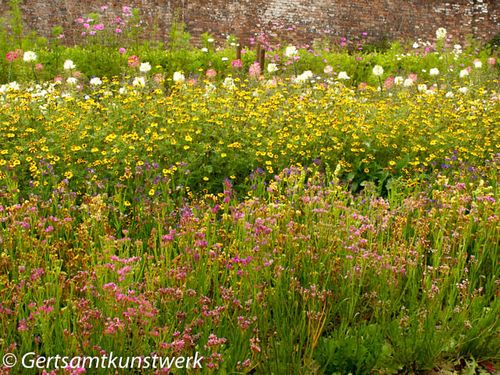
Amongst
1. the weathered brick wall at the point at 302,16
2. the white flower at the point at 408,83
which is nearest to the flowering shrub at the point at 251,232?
the white flower at the point at 408,83

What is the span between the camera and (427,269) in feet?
11.3

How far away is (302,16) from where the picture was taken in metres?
18.6

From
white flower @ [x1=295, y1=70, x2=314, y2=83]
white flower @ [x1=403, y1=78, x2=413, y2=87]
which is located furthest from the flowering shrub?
white flower @ [x1=403, y1=78, x2=413, y2=87]

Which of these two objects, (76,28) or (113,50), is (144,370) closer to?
(113,50)

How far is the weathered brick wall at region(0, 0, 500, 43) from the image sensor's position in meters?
16.0

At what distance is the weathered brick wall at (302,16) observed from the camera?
16.0 m

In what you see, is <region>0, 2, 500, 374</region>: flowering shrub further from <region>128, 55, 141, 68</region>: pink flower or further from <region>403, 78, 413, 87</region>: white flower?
<region>403, 78, 413, 87</region>: white flower

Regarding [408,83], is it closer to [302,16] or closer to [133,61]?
[133,61]

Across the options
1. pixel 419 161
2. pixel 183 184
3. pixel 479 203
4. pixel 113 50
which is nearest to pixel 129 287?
pixel 183 184

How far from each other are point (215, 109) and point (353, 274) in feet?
8.99

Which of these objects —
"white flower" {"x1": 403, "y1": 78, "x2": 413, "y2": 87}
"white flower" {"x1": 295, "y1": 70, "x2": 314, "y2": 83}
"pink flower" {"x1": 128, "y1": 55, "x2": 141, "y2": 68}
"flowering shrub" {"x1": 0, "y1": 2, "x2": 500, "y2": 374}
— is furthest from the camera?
"white flower" {"x1": 403, "y1": 78, "x2": 413, "y2": 87}

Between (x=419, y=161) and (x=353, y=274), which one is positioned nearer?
(x=353, y=274)

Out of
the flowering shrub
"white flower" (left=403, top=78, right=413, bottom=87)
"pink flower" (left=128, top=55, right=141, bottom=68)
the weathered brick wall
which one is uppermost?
the flowering shrub

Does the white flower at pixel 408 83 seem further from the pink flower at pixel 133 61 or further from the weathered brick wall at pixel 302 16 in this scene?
the weathered brick wall at pixel 302 16
